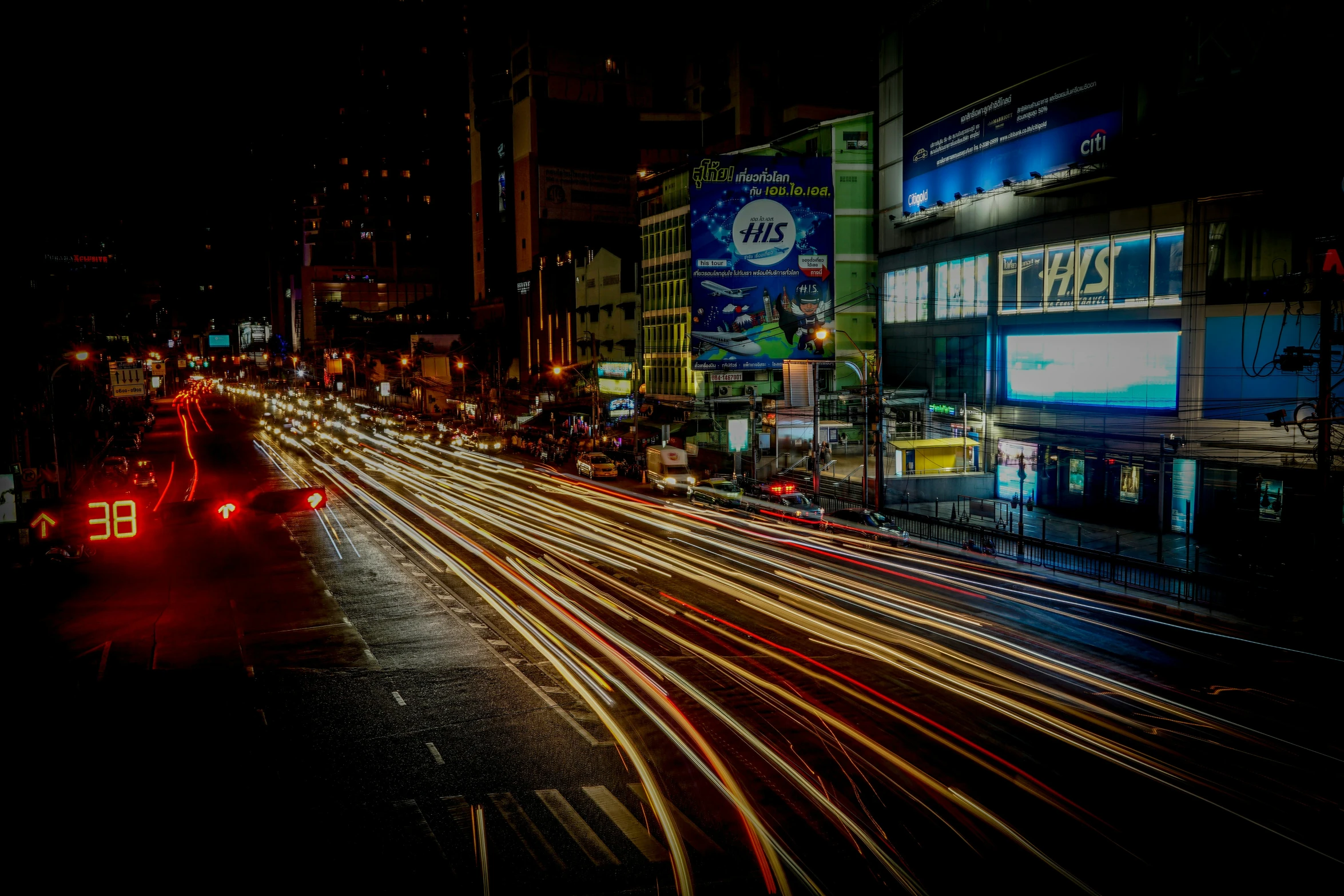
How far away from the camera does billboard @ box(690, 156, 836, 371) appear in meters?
55.5

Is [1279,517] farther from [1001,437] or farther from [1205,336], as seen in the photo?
[1001,437]

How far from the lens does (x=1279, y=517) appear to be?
31438 millimetres

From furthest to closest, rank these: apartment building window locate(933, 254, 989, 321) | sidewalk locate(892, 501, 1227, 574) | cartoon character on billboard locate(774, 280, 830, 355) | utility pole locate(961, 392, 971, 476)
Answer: cartoon character on billboard locate(774, 280, 830, 355) < apartment building window locate(933, 254, 989, 321) < utility pole locate(961, 392, 971, 476) < sidewalk locate(892, 501, 1227, 574)

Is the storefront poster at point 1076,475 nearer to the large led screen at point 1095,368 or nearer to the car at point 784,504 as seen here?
the large led screen at point 1095,368

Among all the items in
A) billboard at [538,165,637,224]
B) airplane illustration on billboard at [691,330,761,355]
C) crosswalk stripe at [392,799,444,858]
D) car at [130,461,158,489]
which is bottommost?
crosswalk stripe at [392,799,444,858]

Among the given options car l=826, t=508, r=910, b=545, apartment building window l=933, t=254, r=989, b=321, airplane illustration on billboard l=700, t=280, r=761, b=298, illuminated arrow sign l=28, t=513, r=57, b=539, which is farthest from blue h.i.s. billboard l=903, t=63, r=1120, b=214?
illuminated arrow sign l=28, t=513, r=57, b=539

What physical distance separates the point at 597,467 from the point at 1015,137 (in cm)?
2825

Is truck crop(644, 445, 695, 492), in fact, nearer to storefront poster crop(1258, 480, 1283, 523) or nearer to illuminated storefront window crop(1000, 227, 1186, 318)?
illuminated storefront window crop(1000, 227, 1186, 318)

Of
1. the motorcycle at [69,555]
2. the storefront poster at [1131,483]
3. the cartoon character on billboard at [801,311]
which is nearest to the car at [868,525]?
the storefront poster at [1131,483]

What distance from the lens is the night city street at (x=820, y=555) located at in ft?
37.9

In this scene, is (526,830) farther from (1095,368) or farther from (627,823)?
(1095,368)

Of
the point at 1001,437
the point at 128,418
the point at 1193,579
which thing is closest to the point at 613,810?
the point at 1193,579

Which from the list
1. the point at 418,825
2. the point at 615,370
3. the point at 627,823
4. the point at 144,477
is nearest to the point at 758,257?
the point at 615,370

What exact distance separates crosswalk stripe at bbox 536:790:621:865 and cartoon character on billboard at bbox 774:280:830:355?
46.4m
